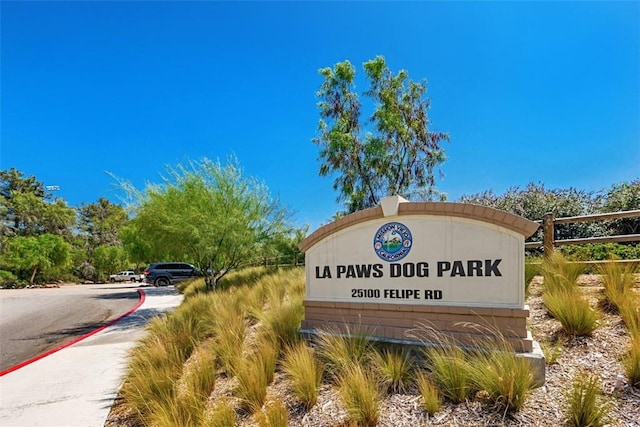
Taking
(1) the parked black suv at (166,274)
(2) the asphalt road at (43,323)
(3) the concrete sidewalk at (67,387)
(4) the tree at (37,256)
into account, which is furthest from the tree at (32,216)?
(3) the concrete sidewalk at (67,387)

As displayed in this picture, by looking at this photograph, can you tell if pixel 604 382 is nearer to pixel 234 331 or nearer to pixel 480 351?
pixel 480 351

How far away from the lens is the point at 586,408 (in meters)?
3.18

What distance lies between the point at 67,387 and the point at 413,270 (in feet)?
19.3

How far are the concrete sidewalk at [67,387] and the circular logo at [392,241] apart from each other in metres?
4.32

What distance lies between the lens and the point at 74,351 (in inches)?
328

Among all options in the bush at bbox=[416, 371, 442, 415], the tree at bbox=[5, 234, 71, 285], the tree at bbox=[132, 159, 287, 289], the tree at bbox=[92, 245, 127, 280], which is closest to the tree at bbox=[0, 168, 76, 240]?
the tree at bbox=[92, 245, 127, 280]

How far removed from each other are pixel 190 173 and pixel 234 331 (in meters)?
8.42

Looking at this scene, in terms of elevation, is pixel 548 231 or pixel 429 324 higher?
pixel 548 231

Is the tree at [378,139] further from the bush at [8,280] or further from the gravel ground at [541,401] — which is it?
the bush at [8,280]

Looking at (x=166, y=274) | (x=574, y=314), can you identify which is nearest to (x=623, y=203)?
(x=574, y=314)

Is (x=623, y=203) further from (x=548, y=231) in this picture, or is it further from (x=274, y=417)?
(x=274, y=417)

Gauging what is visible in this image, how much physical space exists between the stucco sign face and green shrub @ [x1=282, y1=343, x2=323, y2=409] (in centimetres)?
123

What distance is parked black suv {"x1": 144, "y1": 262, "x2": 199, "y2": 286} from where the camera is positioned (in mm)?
30531

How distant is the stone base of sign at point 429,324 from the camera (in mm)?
4375
